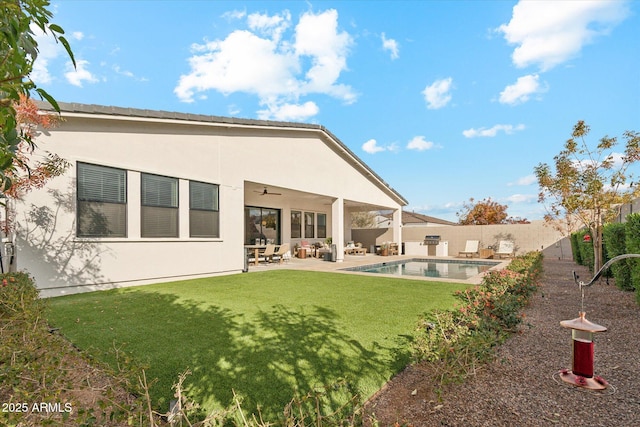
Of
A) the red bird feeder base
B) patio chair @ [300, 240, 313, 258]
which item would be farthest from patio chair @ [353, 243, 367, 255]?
the red bird feeder base

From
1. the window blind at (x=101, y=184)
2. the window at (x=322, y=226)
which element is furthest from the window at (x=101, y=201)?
the window at (x=322, y=226)

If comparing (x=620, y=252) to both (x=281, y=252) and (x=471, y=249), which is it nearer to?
(x=281, y=252)

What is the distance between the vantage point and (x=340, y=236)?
55.9 feet

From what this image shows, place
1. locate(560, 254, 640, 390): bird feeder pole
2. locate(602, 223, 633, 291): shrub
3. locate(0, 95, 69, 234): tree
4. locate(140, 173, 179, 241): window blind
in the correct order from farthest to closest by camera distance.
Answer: locate(140, 173, 179, 241): window blind < locate(602, 223, 633, 291): shrub < locate(0, 95, 69, 234): tree < locate(560, 254, 640, 390): bird feeder pole

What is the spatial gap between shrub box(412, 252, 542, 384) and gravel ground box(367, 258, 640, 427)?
17 centimetres

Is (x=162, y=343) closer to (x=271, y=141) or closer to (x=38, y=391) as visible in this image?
(x=38, y=391)

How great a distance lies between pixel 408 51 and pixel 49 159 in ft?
42.4

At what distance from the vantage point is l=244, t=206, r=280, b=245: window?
17391 millimetres

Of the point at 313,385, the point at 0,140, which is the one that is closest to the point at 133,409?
the point at 313,385

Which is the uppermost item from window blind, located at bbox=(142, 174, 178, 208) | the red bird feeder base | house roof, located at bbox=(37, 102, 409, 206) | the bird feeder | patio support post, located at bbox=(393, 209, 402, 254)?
house roof, located at bbox=(37, 102, 409, 206)

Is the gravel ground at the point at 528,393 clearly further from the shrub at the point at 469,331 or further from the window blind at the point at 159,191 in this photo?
the window blind at the point at 159,191

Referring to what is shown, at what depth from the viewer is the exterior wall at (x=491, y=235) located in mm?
21859

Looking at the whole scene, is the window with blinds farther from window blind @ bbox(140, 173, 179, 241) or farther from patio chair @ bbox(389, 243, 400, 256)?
window blind @ bbox(140, 173, 179, 241)

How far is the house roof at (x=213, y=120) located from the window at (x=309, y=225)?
182 inches
